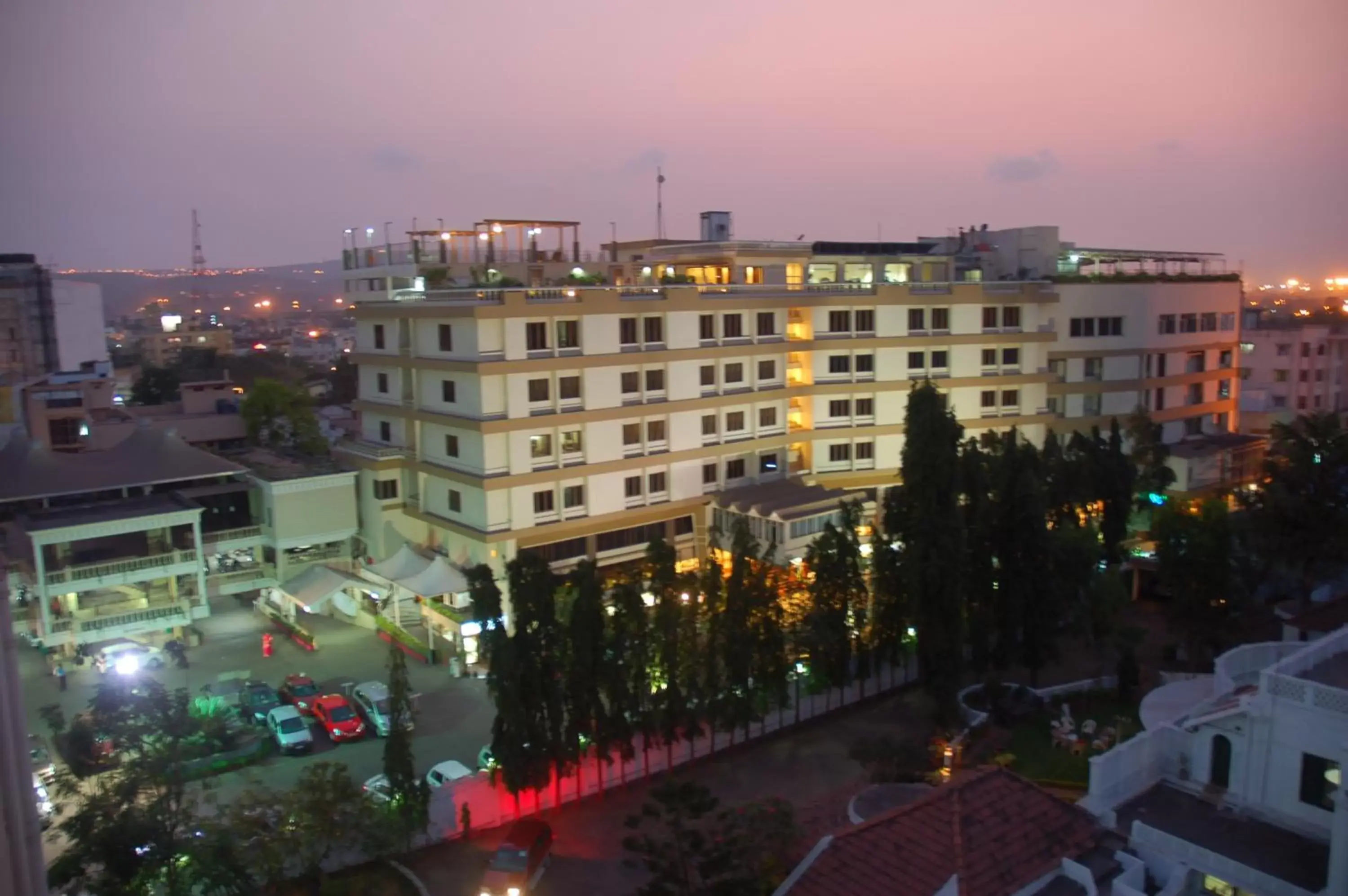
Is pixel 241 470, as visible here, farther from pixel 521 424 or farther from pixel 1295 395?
pixel 1295 395

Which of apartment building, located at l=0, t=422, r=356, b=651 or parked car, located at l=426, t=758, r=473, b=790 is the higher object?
apartment building, located at l=0, t=422, r=356, b=651

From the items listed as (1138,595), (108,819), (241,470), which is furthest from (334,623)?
(1138,595)

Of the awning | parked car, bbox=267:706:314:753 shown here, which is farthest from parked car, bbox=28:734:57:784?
the awning

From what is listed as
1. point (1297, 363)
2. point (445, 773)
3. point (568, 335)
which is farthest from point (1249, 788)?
point (1297, 363)

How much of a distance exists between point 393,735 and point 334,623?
1246cm

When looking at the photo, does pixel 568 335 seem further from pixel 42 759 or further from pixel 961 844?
pixel 961 844

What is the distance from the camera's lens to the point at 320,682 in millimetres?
22219

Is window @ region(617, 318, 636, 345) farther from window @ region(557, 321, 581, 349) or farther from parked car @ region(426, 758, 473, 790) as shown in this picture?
parked car @ region(426, 758, 473, 790)

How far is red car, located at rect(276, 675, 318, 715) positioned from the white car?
3471 mm

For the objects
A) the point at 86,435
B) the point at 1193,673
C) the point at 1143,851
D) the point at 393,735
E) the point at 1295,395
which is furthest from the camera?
the point at 1295,395

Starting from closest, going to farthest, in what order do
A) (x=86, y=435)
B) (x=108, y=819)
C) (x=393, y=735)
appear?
1. (x=108, y=819)
2. (x=393, y=735)
3. (x=86, y=435)

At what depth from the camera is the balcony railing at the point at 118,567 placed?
21906mm

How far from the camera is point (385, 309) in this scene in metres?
26.7

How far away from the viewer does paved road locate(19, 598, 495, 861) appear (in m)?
18.5
